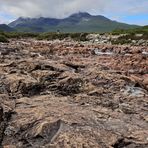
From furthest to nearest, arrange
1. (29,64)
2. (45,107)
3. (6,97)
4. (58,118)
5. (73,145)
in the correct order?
(29,64), (6,97), (45,107), (58,118), (73,145)

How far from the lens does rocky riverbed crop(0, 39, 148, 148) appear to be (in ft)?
31.4

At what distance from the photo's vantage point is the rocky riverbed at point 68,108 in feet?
31.4

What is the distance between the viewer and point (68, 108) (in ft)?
37.3

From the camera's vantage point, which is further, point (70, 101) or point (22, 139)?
point (70, 101)

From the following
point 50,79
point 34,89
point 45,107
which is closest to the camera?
point 45,107

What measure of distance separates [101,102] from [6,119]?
131 inches

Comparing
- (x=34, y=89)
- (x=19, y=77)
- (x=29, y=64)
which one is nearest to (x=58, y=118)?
(x=34, y=89)

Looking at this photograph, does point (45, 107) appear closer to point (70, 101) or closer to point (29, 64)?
point (70, 101)

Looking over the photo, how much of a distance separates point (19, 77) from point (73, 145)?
563 cm

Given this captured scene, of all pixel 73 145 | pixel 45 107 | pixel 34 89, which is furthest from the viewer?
pixel 34 89

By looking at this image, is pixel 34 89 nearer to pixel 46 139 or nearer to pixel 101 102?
pixel 101 102

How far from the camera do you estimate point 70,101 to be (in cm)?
1249

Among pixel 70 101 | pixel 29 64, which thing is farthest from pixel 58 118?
pixel 29 64

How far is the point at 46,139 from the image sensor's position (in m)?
9.49
